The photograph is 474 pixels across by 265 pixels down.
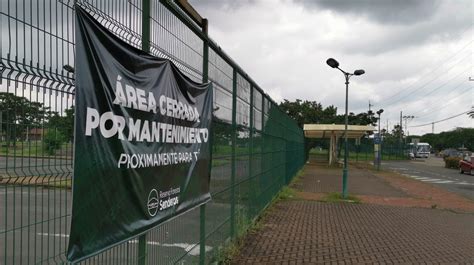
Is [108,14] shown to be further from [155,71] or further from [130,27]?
[155,71]

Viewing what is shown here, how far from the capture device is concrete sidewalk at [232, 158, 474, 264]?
738 centimetres

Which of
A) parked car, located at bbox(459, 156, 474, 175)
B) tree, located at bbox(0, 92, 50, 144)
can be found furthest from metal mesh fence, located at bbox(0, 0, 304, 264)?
parked car, located at bbox(459, 156, 474, 175)

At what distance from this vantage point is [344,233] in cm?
941

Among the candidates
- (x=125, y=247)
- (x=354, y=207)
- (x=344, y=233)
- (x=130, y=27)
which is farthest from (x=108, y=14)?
(x=354, y=207)

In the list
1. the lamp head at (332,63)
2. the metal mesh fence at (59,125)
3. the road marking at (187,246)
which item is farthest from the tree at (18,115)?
the lamp head at (332,63)

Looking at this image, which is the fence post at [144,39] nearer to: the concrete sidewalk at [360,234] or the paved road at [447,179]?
the concrete sidewalk at [360,234]

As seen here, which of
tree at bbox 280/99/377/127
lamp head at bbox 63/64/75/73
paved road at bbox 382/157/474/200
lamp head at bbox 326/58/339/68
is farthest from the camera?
tree at bbox 280/99/377/127

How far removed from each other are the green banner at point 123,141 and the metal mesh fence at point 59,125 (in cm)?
8

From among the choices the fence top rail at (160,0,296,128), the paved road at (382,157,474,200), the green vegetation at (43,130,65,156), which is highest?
the fence top rail at (160,0,296,128)

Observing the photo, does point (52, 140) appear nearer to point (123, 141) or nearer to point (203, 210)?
point (123, 141)

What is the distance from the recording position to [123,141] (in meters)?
2.88

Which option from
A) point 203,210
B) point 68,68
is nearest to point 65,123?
point 68,68

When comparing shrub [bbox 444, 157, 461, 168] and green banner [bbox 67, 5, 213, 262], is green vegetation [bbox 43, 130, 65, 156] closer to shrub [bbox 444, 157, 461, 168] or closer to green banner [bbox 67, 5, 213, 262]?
green banner [bbox 67, 5, 213, 262]

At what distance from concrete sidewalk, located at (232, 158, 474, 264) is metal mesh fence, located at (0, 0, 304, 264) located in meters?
1.62
